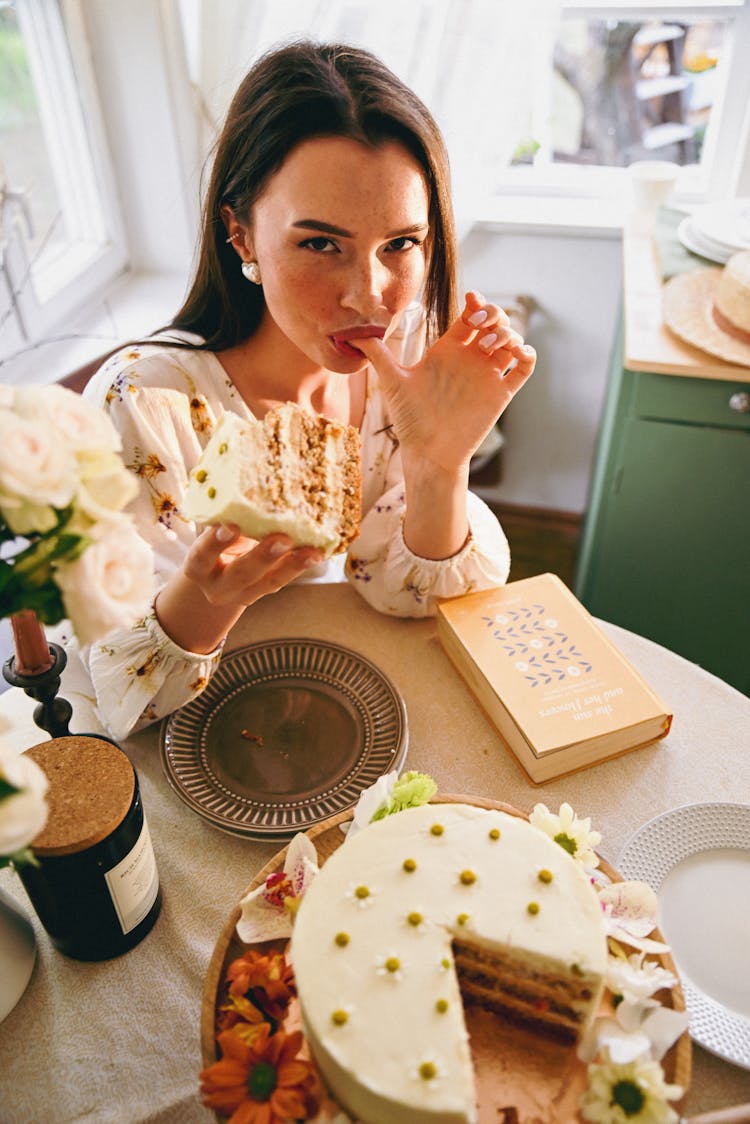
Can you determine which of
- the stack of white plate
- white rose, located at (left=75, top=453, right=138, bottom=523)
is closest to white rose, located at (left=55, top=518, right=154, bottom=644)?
white rose, located at (left=75, top=453, right=138, bottom=523)

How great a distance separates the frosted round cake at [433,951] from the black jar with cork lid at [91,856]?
0.20 m

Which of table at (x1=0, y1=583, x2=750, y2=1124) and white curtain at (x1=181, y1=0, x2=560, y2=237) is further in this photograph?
white curtain at (x1=181, y1=0, x2=560, y2=237)

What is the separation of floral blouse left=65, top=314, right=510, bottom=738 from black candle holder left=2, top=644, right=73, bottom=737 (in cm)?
19

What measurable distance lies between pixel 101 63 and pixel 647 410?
1790 mm

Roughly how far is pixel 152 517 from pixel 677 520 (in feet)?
4.19

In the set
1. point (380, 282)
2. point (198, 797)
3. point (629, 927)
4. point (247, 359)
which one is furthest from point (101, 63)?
point (629, 927)

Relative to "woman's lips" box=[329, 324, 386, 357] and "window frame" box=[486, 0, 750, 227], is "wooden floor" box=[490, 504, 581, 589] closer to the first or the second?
"window frame" box=[486, 0, 750, 227]

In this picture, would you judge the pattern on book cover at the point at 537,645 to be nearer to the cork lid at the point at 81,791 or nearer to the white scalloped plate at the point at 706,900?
the white scalloped plate at the point at 706,900

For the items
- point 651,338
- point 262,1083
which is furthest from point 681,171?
point 262,1083

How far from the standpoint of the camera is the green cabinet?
5.98 ft

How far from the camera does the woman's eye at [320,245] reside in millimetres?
1156

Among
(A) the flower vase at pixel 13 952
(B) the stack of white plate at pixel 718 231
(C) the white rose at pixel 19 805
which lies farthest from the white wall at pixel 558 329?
(C) the white rose at pixel 19 805

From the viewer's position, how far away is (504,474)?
3.02 meters

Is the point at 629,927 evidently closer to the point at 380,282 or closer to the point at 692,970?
the point at 692,970
